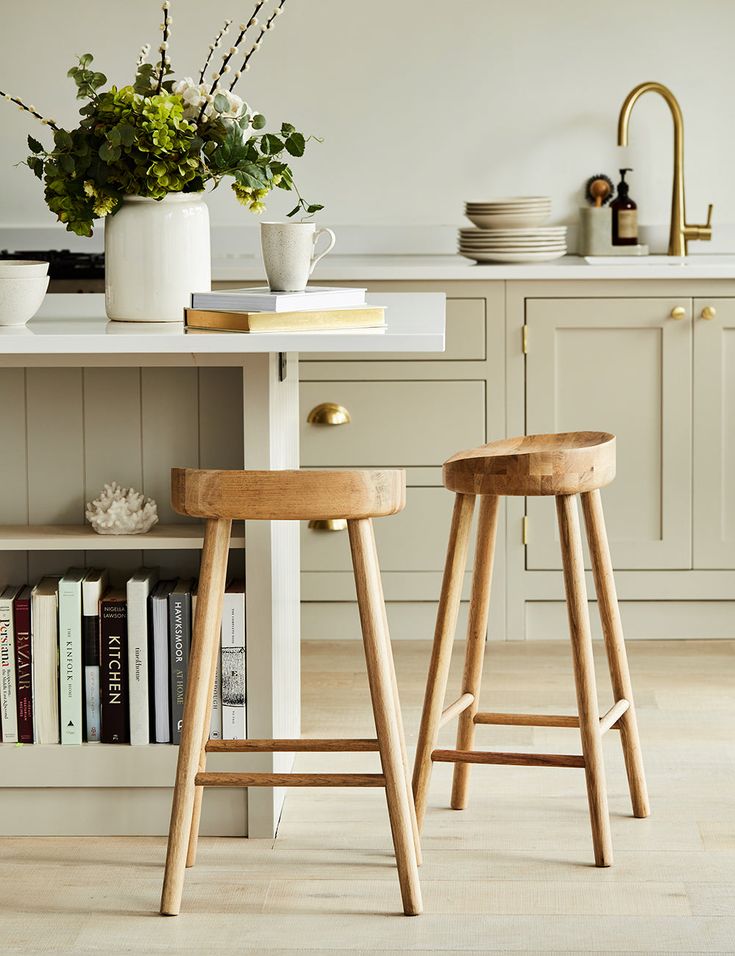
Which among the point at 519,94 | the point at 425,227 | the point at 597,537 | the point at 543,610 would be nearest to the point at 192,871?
the point at 597,537

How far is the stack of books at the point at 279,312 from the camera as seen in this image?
193 centimetres

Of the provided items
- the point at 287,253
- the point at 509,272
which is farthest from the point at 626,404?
the point at 287,253

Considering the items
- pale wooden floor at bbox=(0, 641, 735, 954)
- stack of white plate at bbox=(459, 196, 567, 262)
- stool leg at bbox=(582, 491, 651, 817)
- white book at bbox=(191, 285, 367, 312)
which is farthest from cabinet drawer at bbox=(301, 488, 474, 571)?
white book at bbox=(191, 285, 367, 312)

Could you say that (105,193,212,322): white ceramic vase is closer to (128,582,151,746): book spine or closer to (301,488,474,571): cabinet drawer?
(128,582,151,746): book spine

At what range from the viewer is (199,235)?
2186mm

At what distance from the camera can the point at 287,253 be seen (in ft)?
6.86

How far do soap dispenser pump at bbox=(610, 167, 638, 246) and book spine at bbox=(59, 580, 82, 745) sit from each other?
228 centimetres

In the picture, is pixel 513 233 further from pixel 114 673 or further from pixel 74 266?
pixel 114 673

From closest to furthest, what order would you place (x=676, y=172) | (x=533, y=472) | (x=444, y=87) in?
(x=533, y=472), (x=676, y=172), (x=444, y=87)

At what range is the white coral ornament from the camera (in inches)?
85.9

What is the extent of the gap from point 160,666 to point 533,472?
0.71 meters

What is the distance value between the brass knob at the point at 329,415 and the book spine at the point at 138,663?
1319 millimetres

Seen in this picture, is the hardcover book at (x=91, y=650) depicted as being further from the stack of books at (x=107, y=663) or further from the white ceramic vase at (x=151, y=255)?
the white ceramic vase at (x=151, y=255)

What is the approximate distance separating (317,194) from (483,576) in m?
2.11
